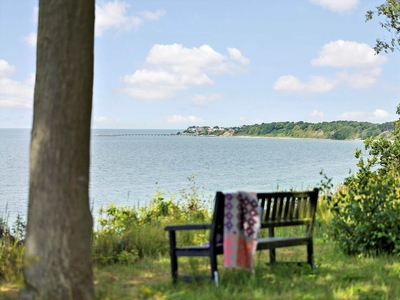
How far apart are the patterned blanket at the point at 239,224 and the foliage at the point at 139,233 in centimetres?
199

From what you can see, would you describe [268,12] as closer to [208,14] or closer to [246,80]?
[208,14]

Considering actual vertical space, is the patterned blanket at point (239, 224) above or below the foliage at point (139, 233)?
above

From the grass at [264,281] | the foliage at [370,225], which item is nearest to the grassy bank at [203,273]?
the grass at [264,281]

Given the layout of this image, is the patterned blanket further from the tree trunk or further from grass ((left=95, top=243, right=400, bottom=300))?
the tree trunk

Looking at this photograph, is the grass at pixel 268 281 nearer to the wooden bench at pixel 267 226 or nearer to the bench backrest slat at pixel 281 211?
the wooden bench at pixel 267 226

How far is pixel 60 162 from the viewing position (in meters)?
4.40

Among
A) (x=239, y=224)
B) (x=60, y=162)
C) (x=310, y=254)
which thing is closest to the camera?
(x=60, y=162)

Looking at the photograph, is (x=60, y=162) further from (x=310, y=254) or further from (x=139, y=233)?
(x=139, y=233)

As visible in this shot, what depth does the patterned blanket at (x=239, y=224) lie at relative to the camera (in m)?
5.14

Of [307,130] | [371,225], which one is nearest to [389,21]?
[371,225]

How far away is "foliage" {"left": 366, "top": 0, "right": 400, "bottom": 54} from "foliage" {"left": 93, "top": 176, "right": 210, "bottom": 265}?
993cm

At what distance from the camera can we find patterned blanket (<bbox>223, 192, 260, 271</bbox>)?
5145mm

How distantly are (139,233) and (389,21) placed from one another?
12.9m

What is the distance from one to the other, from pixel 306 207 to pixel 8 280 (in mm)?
3031
